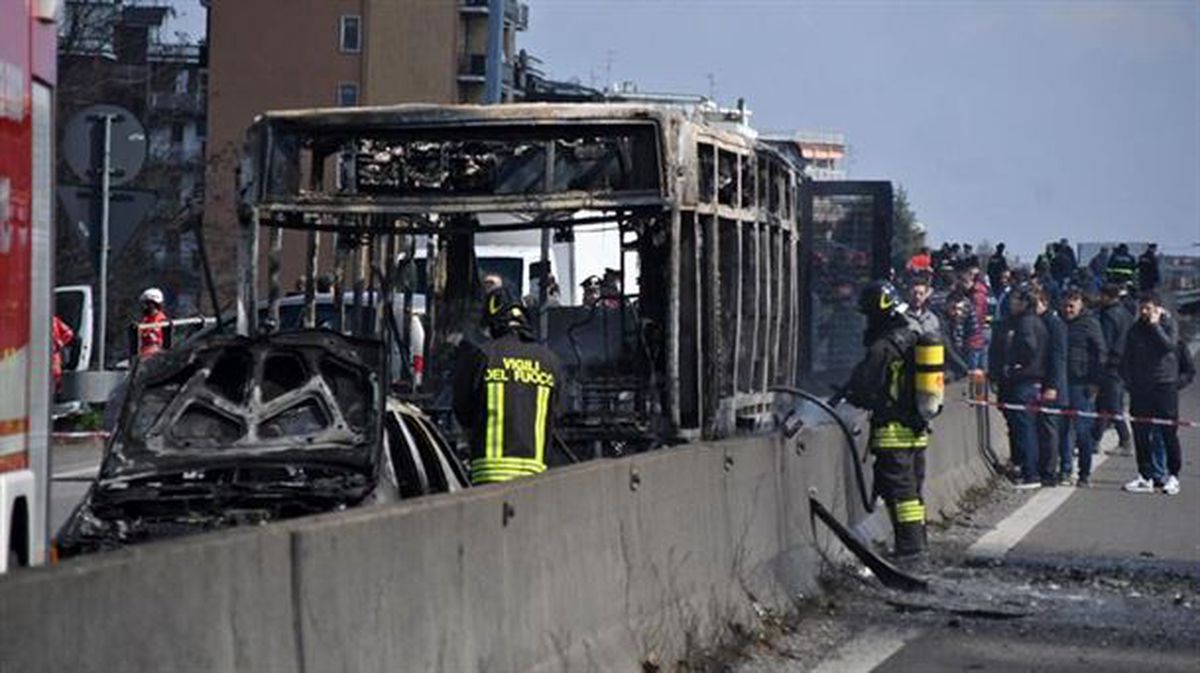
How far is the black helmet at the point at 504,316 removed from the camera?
1265 centimetres

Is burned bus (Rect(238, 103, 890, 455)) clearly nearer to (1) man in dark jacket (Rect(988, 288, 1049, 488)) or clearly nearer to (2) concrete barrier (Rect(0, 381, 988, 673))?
(2) concrete barrier (Rect(0, 381, 988, 673))

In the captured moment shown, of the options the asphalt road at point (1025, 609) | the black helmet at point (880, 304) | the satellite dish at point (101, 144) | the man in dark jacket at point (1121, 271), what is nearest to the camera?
the asphalt road at point (1025, 609)

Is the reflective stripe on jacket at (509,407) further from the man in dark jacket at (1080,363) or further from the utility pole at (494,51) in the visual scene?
the utility pole at (494,51)

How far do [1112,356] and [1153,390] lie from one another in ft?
5.10

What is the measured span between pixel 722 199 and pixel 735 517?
172 inches

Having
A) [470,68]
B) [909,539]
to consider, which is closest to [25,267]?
[909,539]

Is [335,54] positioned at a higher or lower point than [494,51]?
higher

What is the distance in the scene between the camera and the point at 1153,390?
1019 inches

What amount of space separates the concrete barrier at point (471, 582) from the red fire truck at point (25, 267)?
1238 millimetres

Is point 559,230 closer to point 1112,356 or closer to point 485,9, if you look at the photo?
point 1112,356

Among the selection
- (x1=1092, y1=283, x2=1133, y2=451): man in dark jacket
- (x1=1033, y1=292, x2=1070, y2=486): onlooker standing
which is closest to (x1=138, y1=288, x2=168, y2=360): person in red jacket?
(x1=1033, y1=292, x2=1070, y2=486): onlooker standing

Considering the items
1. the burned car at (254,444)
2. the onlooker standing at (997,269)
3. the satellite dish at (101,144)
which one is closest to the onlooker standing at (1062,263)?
the onlooker standing at (997,269)

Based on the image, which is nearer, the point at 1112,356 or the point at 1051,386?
the point at 1051,386

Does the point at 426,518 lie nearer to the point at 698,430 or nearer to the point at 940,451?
the point at 698,430
